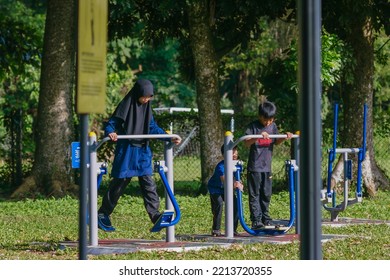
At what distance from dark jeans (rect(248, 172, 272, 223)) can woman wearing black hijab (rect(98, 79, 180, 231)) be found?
117 centimetres

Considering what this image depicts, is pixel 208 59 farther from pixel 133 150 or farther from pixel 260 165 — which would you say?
pixel 133 150

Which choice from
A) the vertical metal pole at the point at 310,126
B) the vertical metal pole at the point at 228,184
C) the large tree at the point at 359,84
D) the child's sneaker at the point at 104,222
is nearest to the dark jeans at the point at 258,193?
the vertical metal pole at the point at 228,184

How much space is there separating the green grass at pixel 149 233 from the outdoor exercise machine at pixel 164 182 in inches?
15.2

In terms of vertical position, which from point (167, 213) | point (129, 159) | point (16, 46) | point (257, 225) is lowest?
point (257, 225)

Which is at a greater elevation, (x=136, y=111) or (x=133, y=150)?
(x=136, y=111)

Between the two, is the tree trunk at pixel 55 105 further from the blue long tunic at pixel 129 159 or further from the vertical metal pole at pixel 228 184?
the vertical metal pole at pixel 228 184

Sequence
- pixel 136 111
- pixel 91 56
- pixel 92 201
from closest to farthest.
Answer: pixel 91 56 < pixel 92 201 < pixel 136 111

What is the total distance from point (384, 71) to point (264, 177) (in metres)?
28.2

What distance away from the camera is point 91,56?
19.8 feet

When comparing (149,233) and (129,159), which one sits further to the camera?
(149,233)

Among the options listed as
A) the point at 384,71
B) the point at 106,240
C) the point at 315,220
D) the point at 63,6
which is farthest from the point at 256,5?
the point at 384,71

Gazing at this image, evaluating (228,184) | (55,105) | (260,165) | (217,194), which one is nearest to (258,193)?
(260,165)

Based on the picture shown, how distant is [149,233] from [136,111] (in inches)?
72.7

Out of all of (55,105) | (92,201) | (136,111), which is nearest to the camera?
(92,201)
